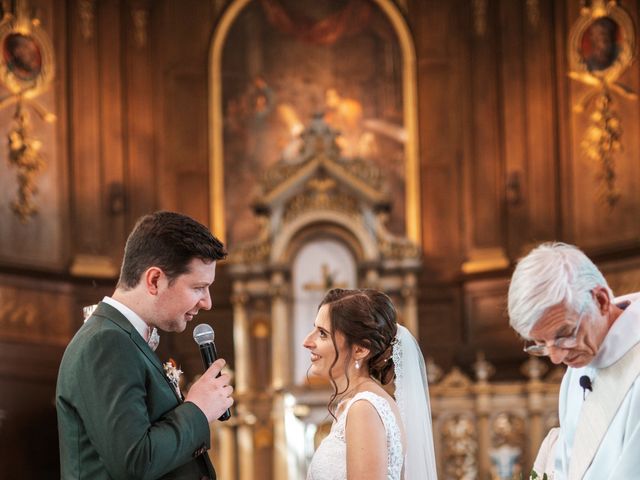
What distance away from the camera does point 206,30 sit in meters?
12.9

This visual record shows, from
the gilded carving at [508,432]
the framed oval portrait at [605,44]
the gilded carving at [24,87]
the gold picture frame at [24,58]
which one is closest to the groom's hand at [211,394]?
the gilded carving at [508,432]

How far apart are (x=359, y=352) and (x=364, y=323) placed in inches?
4.1

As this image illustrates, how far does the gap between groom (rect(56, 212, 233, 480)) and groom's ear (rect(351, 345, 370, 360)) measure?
728 mm

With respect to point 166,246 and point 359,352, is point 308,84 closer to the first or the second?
point 359,352

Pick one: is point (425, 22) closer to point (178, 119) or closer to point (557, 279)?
point (178, 119)

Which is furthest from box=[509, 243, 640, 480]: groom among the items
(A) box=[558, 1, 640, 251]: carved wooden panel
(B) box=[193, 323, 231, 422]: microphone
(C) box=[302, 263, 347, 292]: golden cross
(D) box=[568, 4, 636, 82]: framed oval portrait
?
(D) box=[568, 4, 636, 82]: framed oval portrait

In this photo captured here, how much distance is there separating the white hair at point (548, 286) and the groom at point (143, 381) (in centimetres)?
89

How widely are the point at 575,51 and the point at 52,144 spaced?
538 cm

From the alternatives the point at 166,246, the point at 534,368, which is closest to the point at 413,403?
the point at 166,246

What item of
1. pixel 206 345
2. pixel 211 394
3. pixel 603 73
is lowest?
pixel 211 394

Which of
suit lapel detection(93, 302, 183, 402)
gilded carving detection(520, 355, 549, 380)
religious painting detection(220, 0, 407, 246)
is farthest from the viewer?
religious painting detection(220, 0, 407, 246)

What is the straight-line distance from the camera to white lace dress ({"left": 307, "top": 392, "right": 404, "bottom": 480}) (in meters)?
3.83

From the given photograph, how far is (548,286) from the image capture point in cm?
301

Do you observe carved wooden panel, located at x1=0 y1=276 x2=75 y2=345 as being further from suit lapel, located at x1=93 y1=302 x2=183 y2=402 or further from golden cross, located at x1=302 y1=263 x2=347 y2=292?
suit lapel, located at x1=93 y1=302 x2=183 y2=402
